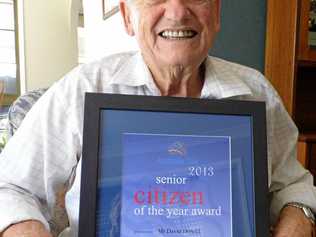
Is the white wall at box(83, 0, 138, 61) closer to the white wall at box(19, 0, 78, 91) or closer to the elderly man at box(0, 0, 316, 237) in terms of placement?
the elderly man at box(0, 0, 316, 237)

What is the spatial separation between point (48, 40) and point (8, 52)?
47 cm

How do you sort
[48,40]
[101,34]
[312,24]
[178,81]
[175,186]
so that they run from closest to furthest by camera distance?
[175,186] < [178,81] < [312,24] < [101,34] < [48,40]

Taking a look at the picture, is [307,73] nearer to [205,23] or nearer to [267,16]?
[267,16]

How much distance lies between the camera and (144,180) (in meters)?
0.63

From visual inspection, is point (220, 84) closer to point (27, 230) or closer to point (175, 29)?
point (175, 29)

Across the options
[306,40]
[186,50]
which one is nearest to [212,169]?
[186,50]

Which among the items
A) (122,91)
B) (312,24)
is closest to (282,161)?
(122,91)

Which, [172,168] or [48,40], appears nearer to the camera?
[172,168]

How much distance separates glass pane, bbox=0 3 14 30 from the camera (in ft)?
12.8

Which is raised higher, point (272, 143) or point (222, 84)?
point (222, 84)

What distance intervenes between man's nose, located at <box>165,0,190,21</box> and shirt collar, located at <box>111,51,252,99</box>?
0.13 meters

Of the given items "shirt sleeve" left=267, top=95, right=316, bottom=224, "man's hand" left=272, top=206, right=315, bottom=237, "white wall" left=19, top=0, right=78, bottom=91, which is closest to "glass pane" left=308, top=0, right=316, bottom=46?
"shirt sleeve" left=267, top=95, right=316, bottom=224

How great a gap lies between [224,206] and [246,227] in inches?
2.1

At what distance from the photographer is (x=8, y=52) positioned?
155 inches
